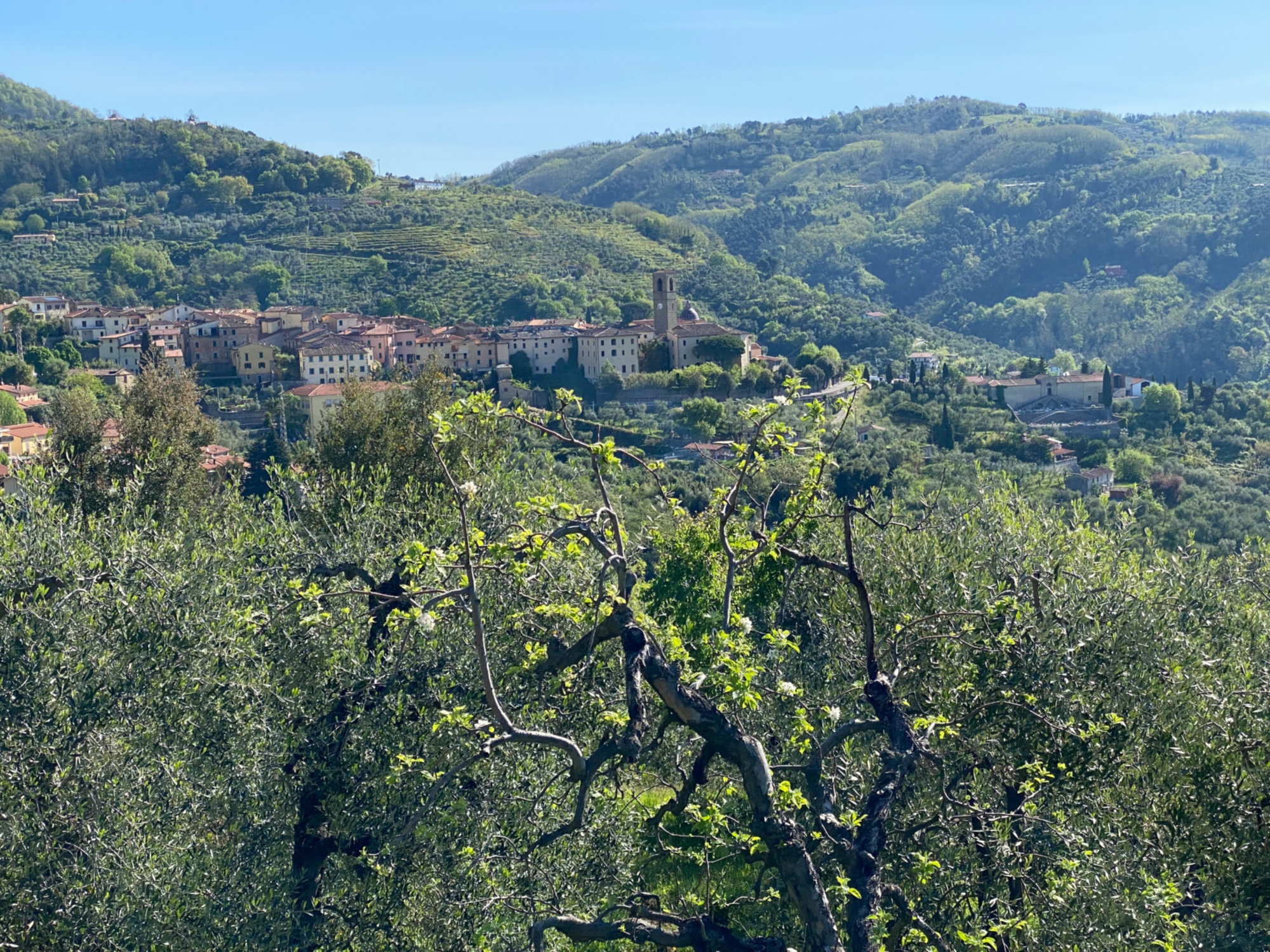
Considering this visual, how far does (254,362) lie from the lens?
7012cm

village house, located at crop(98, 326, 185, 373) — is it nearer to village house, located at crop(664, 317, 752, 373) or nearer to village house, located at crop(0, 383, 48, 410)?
village house, located at crop(0, 383, 48, 410)

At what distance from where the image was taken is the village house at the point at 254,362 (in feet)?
228

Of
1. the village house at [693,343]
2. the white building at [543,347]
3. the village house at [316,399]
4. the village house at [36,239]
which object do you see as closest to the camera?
the village house at [316,399]

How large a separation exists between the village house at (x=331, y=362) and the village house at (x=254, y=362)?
9.83ft

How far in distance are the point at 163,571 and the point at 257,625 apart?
4.31 m

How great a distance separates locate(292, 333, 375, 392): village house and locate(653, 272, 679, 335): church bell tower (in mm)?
16192

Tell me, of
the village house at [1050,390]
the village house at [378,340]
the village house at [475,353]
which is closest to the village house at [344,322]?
the village house at [378,340]

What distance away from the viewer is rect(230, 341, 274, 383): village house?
69.6 meters

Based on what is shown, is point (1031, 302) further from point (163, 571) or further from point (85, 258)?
point (163, 571)

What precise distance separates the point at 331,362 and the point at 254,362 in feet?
17.5

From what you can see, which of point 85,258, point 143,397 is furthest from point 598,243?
point 143,397

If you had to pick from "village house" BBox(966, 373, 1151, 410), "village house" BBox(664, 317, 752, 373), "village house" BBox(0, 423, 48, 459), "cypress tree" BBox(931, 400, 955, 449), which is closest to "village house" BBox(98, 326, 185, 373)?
"village house" BBox(0, 423, 48, 459)

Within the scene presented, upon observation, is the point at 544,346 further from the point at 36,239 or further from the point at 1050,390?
the point at 36,239

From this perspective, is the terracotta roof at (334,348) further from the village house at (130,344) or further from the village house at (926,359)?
the village house at (926,359)
